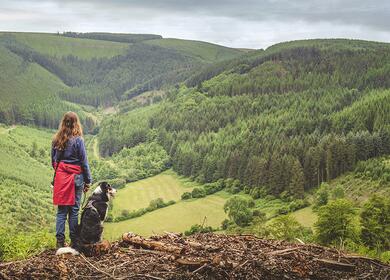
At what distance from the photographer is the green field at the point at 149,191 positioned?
139250mm

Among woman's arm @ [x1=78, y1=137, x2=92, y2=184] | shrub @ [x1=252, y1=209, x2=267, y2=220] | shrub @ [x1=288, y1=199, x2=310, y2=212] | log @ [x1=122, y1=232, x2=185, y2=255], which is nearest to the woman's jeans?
woman's arm @ [x1=78, y1=137, x2=92, y2=184]

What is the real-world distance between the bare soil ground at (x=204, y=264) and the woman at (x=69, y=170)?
1388mm

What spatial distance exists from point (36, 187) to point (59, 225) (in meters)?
164

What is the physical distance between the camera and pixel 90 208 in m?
12.7

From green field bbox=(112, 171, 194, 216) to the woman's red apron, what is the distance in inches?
4580

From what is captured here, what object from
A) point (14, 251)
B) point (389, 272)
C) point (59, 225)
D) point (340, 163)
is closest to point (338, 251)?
point (389, 272)

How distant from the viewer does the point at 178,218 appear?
381ft

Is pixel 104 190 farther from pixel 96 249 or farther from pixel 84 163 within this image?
pixel 96 249

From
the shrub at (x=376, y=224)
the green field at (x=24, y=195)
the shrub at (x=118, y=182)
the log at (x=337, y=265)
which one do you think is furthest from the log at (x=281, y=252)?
the shrub at (x=118, y=182)

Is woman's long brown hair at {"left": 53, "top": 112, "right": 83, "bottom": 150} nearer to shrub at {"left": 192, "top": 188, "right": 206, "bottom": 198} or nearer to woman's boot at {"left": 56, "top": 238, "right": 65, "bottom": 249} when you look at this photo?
woman's boot at {"left": 56, "top": 238, "right": 65, "bottom": 249}

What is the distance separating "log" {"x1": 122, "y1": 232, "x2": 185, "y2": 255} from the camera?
11475mm

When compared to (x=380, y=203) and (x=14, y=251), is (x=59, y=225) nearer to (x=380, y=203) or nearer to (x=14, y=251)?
(x=14, y=251)

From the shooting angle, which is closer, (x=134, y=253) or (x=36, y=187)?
(x=134, y=253)

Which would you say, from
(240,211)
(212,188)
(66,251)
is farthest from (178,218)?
(66,251)
